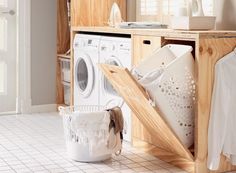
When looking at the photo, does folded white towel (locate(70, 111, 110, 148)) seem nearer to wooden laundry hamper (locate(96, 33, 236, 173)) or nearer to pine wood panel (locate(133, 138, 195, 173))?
wooden laundry hamper (locate(96, 33, 236, 173))

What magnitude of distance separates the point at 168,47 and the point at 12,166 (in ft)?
4.44

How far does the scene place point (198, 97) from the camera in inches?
125

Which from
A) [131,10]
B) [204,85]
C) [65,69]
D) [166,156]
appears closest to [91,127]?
[166,156]

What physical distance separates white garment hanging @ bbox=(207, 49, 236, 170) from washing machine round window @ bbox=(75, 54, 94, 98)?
1549mm

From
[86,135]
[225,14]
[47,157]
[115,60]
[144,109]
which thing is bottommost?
[47,157]

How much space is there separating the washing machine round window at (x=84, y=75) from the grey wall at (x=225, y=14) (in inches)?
50.0

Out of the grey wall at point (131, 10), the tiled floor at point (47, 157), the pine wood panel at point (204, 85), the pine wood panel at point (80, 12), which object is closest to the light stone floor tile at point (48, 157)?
the tiled floor at point (47, 157)

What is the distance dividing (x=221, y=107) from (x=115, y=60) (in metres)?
1.19

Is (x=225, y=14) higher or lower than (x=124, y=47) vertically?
higher

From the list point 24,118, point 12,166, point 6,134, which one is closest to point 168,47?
point 12,166

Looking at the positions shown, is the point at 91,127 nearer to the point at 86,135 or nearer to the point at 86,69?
the point at 86,135

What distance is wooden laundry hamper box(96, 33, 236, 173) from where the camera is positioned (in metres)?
3.15

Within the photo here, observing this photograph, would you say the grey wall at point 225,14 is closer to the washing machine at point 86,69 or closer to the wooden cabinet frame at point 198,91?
the wooden cabinet frame at point 198,91

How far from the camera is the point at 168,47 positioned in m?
3.45
